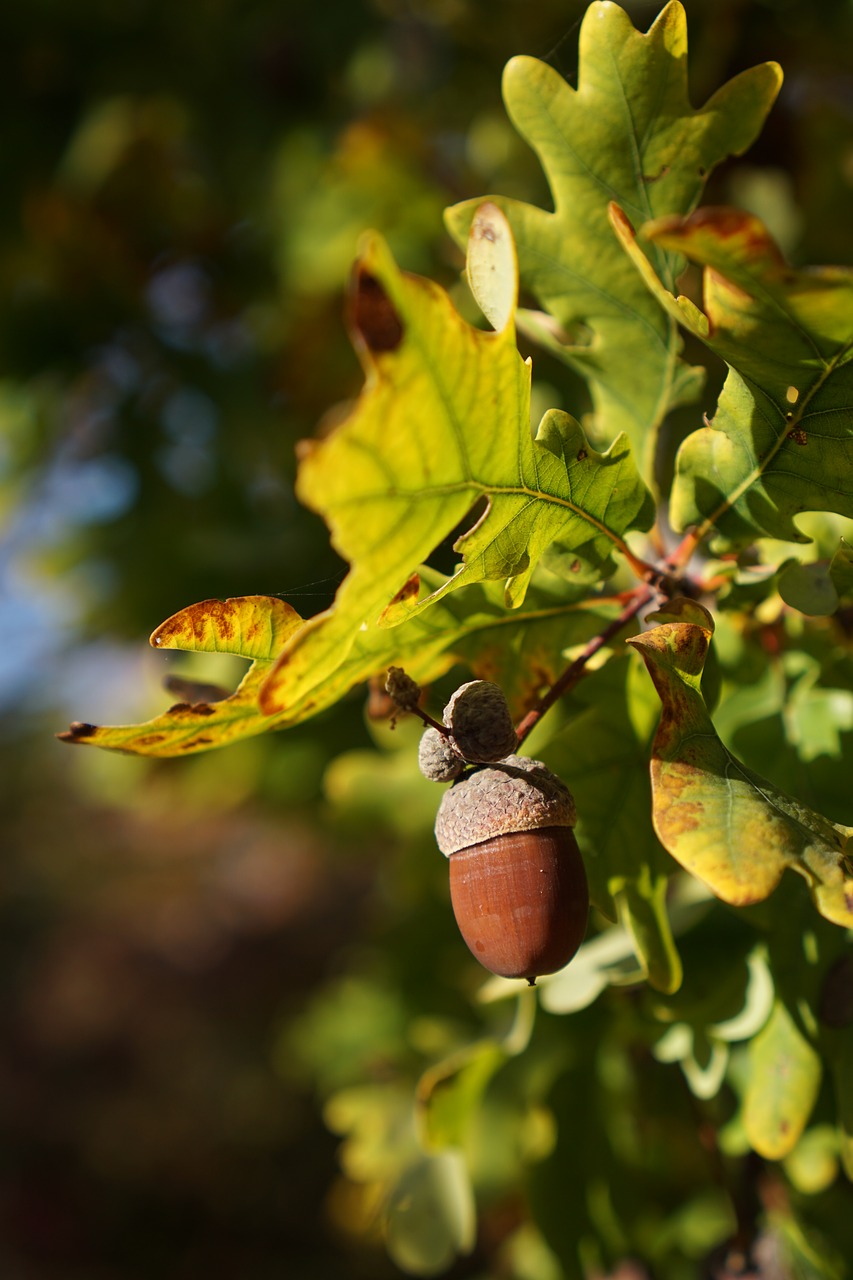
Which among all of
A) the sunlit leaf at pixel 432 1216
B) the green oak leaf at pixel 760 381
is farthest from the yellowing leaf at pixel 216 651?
the sunlit leaf at pixel 432 1216

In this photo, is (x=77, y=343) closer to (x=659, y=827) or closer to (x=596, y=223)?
(x=596, y=223)

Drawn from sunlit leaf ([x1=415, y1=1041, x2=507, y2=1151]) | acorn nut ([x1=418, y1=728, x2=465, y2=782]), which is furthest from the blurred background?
acorn nut ([x1=418, y1=728, x2=465, y2=782])

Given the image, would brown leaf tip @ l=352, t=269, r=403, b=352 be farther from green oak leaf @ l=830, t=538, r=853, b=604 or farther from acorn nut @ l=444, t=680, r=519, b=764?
green oak leaf @ l=830, t=538, r=853, b=604

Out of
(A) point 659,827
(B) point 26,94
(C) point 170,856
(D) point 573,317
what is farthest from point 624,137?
(C) point 170,856

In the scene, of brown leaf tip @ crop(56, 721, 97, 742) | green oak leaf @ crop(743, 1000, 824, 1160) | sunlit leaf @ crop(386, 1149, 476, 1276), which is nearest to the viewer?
brown leaf tip @ crop(56, 721, 97, 742)

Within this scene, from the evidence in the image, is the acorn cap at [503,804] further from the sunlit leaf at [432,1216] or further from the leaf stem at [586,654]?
the sunlit leaf at [432,1216]
